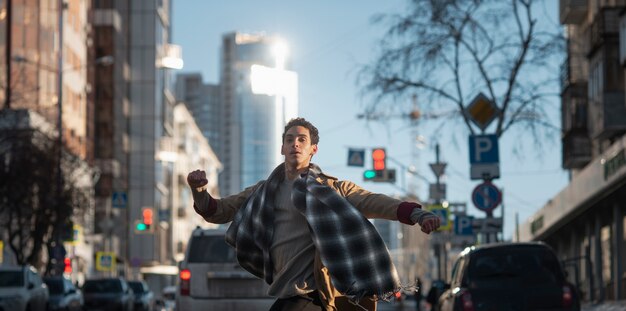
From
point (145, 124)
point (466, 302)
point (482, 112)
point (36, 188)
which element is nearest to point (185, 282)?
point (466, 302)

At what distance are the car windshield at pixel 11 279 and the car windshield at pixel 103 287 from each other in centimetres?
1113

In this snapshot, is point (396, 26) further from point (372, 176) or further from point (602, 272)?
→ point (602, 272)

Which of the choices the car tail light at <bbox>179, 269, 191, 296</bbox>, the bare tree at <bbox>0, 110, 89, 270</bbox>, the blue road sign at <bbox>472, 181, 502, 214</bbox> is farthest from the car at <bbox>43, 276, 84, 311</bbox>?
the car tail light at <bbox>179, 269, 191, 296</bbox>

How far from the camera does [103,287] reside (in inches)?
1668

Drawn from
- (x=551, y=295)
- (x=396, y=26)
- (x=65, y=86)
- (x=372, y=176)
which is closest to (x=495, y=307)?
(x=551, y=295)

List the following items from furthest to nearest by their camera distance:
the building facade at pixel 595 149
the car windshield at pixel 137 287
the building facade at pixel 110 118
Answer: the building facade at pixel 110 118 < the car windshield at pixel 137 287 < the building facade at pixel 595 149

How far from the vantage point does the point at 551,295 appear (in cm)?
1728

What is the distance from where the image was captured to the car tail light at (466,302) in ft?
57.3

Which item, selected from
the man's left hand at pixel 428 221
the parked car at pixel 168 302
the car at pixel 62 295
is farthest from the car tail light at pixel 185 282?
the parked car at pixel 168 302

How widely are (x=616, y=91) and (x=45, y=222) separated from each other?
19.5 m

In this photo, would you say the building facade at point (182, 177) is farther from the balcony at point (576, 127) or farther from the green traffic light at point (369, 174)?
the green traffic light at point (369, 174)

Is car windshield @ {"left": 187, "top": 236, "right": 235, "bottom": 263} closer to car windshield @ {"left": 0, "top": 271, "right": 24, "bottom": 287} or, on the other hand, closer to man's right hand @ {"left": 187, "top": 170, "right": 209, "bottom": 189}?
car windshield @ {"left": 0, "top": 271, "right": 24, "bottom": 287}

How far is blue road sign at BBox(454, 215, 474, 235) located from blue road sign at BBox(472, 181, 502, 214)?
6.59 metres

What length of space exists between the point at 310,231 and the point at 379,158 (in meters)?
35.0
